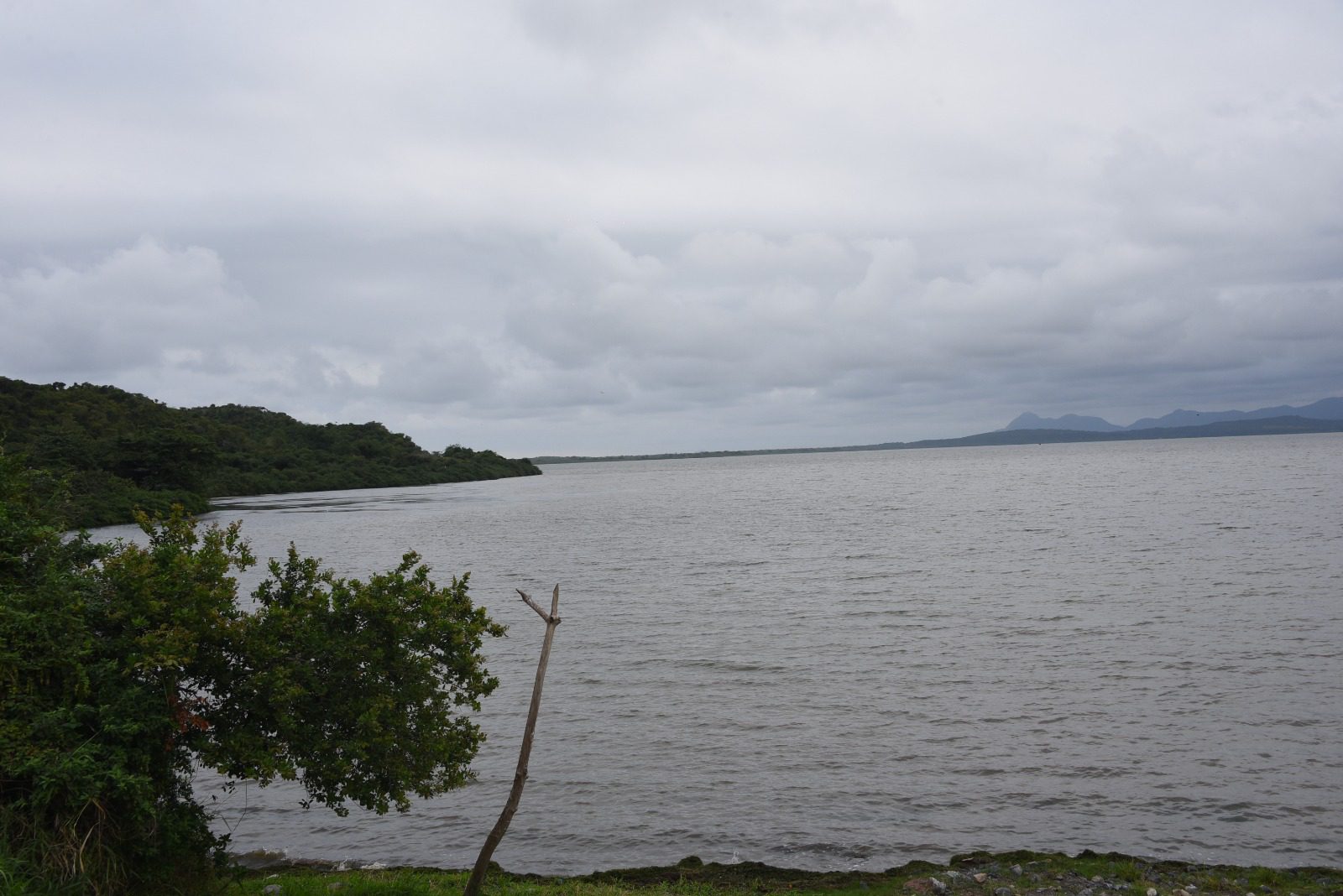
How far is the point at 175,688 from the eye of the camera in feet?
31.5

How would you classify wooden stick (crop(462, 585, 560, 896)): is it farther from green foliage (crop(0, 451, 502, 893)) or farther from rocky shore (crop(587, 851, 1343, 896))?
rocky shore (crop(587, 851, 1343, 896))

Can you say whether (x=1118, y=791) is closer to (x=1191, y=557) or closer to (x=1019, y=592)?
(x=1019, y=592)

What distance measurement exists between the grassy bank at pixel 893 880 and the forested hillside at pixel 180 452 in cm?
660

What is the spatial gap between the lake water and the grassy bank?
2.20ft

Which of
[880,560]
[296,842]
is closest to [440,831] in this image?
[296,842]

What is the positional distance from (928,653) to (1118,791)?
9.58 metres

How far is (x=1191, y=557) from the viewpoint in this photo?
40188 mm

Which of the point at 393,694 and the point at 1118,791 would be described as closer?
the point at 393,694

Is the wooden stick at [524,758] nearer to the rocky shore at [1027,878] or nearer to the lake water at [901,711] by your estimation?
the rocky shore at [1027,878]

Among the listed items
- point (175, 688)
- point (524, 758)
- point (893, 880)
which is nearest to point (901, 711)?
point (893, 880)

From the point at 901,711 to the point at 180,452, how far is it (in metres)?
86.5

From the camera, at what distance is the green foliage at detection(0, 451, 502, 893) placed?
8672mm

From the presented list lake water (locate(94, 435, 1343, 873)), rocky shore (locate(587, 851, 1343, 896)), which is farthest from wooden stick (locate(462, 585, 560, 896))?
lake water (locate(94, 435, 1343, 873))

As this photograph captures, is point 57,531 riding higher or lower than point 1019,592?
higher
